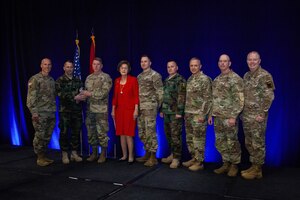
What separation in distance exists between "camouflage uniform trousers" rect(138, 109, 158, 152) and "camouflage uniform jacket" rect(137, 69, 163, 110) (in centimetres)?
9

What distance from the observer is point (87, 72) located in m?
5.44

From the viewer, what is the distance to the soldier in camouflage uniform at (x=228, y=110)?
3.55 meters

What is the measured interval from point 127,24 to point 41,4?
2.06 m

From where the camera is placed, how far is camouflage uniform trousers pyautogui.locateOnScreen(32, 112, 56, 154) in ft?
13.9

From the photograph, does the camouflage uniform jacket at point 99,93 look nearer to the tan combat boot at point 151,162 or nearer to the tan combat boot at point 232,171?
the tan combat boot at point 151,162

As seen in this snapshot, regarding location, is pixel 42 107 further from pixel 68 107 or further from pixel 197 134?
pixel 197 134

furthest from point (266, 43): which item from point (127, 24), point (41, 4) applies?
point (41, 4)

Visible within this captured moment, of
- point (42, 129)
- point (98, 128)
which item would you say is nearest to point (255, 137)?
point (98, 128)

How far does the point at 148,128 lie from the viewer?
4176 millimetres

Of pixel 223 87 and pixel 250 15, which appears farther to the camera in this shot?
pixel 250 15

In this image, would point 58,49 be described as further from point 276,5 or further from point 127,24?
point 276,5

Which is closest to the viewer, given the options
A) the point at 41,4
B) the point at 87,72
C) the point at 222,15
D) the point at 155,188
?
the point at 155,188

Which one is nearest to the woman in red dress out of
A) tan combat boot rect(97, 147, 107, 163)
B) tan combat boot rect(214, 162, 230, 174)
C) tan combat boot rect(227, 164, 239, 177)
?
tan combat boot rect(97, 147, 107, 163)

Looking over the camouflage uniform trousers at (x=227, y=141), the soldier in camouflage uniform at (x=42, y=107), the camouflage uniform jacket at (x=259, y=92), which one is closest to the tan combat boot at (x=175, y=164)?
the camouflage uniform trousers at (x=227, y=141)
